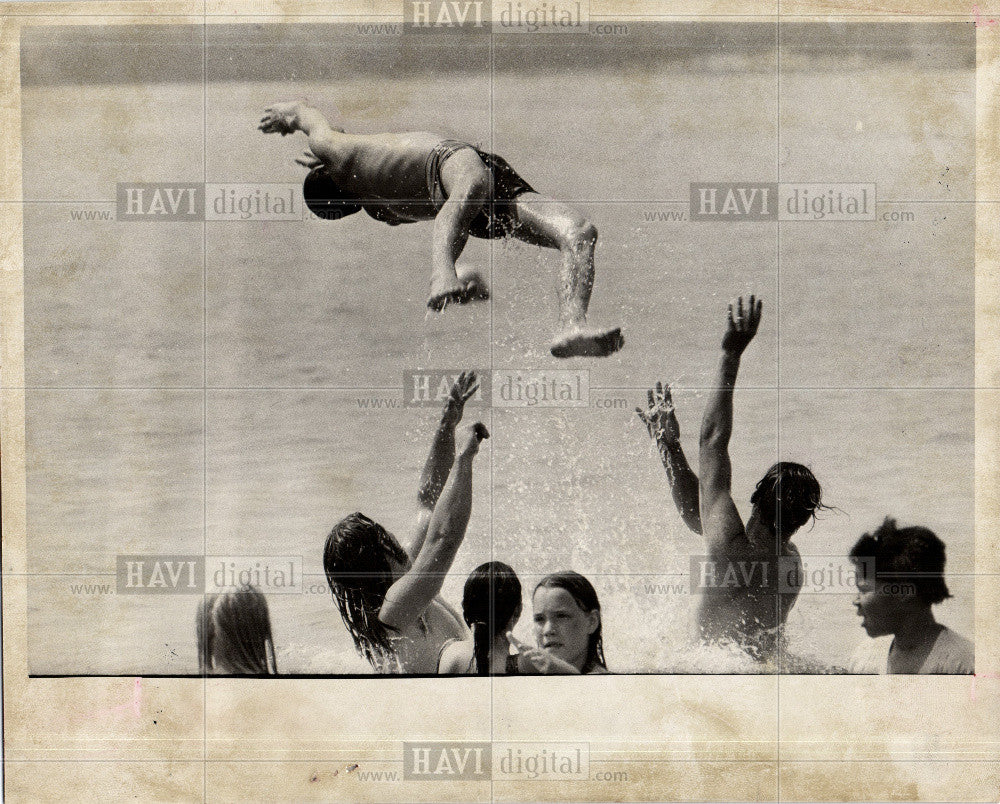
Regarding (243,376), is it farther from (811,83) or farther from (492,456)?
(811,83)

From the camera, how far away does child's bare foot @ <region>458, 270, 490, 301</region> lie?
4281 mm

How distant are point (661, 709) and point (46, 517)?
9.59 feet

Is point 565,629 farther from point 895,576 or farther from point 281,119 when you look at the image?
point 281,119

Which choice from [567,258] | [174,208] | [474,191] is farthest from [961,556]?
[174,208]

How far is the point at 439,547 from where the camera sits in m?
4.29

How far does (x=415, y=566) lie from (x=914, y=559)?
7.42 ft

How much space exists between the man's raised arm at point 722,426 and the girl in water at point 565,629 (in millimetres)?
633

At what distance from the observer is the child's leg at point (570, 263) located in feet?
14.1

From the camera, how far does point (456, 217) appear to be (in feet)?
14.0

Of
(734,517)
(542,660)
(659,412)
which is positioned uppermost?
(659,412)

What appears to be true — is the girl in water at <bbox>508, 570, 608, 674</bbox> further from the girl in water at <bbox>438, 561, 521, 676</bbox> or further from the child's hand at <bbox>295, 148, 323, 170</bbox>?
the child's hand at <bbox>295, 148, 323, 170</bbox>

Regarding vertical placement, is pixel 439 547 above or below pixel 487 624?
above

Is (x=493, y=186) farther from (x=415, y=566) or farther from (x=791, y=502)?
(x=791, y=502)

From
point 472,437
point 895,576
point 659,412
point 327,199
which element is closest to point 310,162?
point 327,199
